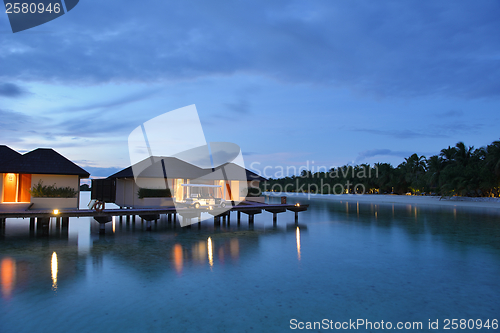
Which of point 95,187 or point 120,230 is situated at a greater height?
point 95,187

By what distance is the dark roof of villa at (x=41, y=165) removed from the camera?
63.5 feet

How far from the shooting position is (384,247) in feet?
52.3

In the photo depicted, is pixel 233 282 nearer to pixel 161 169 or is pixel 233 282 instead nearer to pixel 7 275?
pixel 7 275

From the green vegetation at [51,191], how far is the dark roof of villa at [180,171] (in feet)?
13.3

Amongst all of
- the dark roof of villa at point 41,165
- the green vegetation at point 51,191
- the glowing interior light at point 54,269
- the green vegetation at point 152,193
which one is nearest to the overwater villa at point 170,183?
the green vegetation at point 152,193

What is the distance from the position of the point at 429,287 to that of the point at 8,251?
629 inches

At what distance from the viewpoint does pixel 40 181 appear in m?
20.1

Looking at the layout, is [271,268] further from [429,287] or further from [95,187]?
[95,187]

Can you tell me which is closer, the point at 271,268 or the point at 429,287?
the point at 429,287

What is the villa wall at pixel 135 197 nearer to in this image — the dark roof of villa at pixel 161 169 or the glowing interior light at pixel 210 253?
the dark roof of villa at pixel 161 169

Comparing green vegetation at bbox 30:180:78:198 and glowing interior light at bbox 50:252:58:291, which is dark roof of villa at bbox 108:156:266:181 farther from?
glowing interior light at bbox 50:252:58:291

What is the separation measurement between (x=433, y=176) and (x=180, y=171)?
45671 millimetres

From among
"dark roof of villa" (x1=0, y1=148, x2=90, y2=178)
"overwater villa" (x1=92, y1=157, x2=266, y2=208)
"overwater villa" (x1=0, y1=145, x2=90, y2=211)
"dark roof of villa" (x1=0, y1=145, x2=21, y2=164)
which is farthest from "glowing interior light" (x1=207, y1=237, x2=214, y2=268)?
"dark roof of villa" (x1=0, y1=145, x2=21, y2=164)

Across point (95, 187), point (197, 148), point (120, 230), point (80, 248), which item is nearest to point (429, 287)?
point (80, 248)
